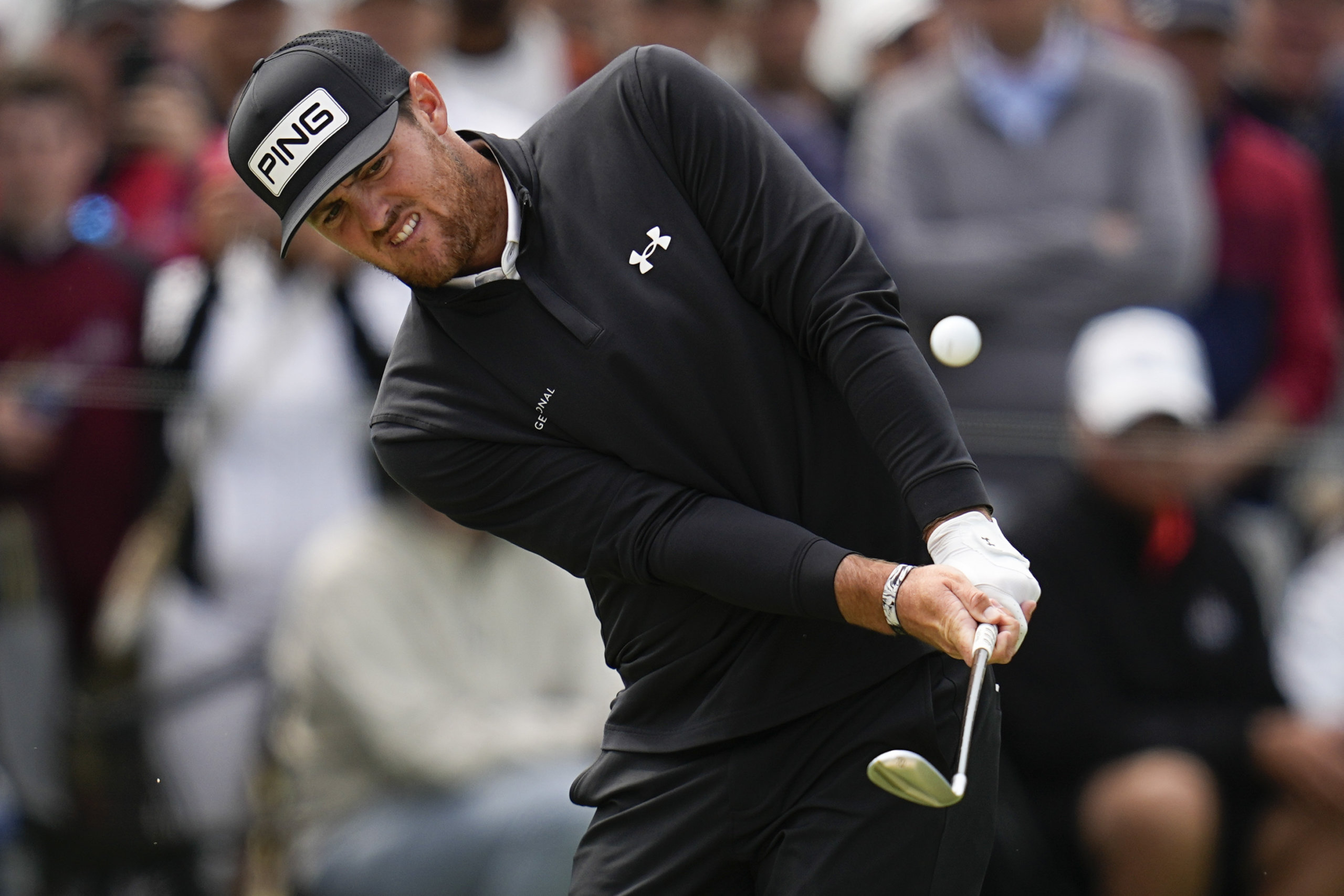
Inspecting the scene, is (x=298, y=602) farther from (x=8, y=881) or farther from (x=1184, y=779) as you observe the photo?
(x=1184, y=779)

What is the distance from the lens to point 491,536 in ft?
15.4

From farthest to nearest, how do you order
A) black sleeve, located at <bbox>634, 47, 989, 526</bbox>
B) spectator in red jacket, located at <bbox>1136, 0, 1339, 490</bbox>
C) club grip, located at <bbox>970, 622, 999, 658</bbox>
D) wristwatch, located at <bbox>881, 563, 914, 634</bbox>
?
spectator in red jacket, located at <bbox>1136, 0, 1339, 490</bbox>, black sleeve, located at <bbox>634, 47, 989, 526</bbox>, wristwatch, located at <bbox>881, 563, 914, 634</bbox>, club grip, located at <bbox>970, 622, 999, 658</bbox>

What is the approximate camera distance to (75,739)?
462 cm

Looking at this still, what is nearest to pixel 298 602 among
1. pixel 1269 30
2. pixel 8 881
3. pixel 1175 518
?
pixel 8 881

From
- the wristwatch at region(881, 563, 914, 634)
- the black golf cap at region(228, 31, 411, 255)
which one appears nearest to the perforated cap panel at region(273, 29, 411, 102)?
the black golf cap at region(228, 31, 411, 255)

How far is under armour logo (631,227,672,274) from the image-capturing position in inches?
102

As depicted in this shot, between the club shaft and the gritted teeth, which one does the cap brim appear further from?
the club shaft

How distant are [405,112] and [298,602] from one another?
2.26m

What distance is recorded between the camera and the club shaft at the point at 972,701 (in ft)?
7.03

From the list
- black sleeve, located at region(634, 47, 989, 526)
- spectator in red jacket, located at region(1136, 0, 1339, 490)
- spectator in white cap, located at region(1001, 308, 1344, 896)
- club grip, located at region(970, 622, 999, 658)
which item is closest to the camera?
club grip, located at region(970, 622, 999, 658)

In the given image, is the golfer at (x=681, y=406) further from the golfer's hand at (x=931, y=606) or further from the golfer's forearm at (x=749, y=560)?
the golfer's hand at (x=931, y=606)

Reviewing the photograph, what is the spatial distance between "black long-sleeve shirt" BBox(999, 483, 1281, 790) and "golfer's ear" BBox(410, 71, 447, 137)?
227 centimetres

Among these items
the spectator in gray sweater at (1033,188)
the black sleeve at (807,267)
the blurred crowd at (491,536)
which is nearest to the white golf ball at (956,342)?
the black sleeve at (807,267)

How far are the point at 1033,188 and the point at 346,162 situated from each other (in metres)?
3.10
